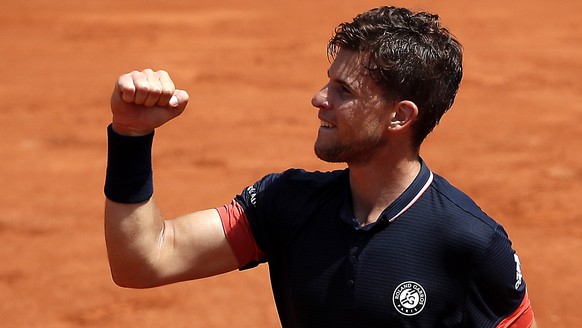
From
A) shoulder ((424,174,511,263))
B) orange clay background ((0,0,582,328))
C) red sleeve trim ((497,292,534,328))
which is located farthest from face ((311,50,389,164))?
orange clay background ((0,0,582,328))

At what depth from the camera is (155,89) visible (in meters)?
3.33

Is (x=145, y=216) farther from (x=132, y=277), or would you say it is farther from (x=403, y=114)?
(x=403, y=114)

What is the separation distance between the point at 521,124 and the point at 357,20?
8.57m

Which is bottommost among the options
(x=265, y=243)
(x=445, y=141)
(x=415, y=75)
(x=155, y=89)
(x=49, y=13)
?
(x=49, y=13)

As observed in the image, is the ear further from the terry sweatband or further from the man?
the terry sweatband

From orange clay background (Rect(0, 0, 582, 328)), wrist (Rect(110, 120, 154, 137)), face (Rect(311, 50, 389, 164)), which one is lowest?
orange clay background (Rect(0, 0, 582, 328))

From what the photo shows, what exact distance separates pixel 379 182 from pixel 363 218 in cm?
13

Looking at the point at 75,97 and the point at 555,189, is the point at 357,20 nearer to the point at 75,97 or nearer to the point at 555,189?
the point at 555,189

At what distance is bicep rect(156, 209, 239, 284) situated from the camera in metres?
3.64

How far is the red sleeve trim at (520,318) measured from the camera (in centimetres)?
348

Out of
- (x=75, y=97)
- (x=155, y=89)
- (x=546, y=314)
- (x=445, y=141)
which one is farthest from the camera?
(x=75, y=97)

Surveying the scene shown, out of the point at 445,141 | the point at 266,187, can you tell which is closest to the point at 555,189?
the point at 445,141

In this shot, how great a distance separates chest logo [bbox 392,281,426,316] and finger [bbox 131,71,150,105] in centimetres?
96

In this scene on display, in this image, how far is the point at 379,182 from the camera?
360 centimetres
